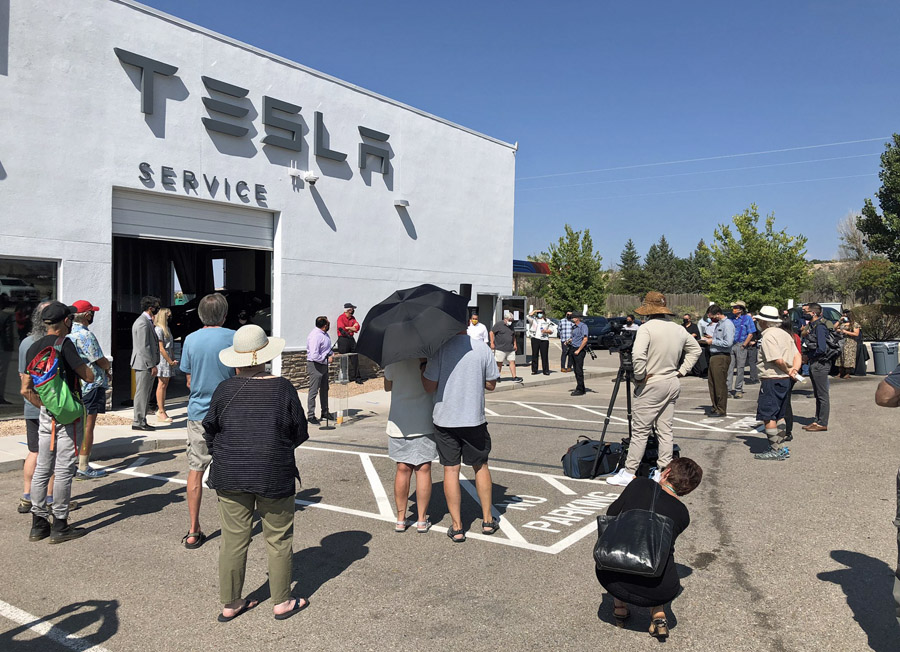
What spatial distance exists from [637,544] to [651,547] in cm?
7

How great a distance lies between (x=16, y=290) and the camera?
10.5 meters

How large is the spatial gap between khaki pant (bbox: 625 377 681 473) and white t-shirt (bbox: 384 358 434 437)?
2.49 metres

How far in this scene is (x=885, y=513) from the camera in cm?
605

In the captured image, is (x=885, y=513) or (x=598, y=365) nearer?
(x=885, y=513)

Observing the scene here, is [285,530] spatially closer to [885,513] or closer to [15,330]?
[885,513]

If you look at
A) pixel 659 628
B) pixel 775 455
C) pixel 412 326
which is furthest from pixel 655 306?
pixel 659 628

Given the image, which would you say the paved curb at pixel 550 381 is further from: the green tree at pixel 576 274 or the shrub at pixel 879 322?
the green tree at pixel 576 274

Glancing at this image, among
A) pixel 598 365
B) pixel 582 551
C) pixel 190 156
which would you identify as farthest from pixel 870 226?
pixel 582 551

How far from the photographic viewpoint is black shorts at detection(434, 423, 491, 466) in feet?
17.5

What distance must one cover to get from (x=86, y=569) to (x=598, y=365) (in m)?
19.5

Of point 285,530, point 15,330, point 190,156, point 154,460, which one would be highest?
point 190,156

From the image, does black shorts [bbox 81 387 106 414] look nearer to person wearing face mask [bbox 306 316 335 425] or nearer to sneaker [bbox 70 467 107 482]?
sneaker [bbox 70 467 107 482]

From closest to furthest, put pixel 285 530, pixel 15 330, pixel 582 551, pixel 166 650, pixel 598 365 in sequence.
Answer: pixel 166 650 → pixel 285 530 → pixel 582 551 → pixel 15 330 → pixel 598 365

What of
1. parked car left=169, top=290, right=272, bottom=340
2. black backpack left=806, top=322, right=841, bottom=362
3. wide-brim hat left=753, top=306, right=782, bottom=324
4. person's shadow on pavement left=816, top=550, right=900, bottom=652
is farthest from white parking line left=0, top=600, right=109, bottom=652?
parked car left=169, top=290, right=272, bottom=340
